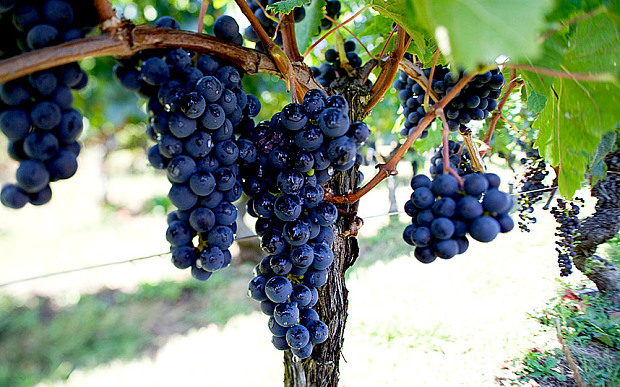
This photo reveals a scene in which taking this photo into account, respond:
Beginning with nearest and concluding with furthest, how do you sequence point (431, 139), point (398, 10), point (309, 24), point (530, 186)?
point (398, 10)
point (309, 24)
point (431, 139)
point (530, 186)

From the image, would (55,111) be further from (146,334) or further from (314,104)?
(146,334)

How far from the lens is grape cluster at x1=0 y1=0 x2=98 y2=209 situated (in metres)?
0.57

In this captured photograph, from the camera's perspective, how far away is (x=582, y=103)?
2.76 ft

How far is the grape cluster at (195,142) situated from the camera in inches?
26.5

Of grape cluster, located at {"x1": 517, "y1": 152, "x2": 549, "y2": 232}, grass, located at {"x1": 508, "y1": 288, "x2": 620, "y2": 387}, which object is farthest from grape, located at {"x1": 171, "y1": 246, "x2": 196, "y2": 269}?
grape cluster, located at {"x1": 517, "y1": 152, "x2": 549, "y2": 232}

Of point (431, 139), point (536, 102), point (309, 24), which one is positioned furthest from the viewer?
point (431, 139)

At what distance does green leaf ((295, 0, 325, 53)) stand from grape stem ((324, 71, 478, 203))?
59 cm

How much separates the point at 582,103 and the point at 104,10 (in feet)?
3.23

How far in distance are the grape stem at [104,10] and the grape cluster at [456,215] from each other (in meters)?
0.63

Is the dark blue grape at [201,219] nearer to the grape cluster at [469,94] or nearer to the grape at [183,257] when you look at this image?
the grape at [183,257]

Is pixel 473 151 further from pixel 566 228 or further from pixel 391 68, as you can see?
pixel 566 228

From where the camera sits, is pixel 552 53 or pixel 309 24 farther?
pixel 309 24

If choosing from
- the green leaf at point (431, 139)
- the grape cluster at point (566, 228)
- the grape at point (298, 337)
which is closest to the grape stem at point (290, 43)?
the grape at point (298, 337)

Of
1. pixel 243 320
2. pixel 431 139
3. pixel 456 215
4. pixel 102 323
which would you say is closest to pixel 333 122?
pixel 456 215
